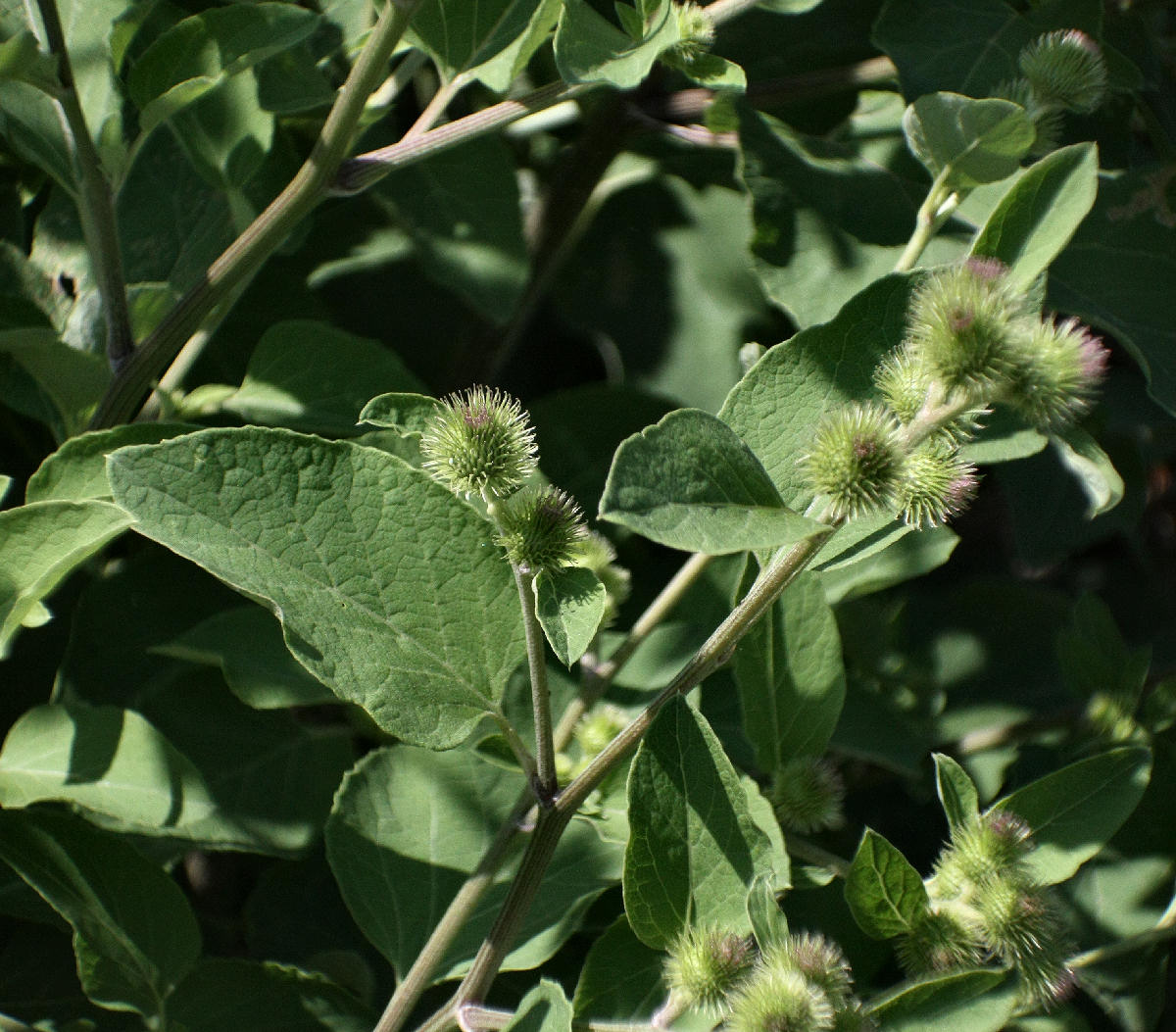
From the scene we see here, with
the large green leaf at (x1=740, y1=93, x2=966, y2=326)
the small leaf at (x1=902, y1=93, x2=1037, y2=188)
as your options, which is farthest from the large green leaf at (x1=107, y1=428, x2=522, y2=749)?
the large green leaf at (x1=740, y1=93, x2=966, y2=326)

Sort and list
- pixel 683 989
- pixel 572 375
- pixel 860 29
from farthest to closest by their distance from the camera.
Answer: pixel 572 375, pixel 860 29, pixel 683 989

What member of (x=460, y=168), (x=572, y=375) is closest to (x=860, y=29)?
Result: (x=460, y=168)

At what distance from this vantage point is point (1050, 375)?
73 cm

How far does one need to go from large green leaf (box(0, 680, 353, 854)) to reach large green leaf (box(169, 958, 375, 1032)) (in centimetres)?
13

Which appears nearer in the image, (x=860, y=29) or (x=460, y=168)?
(x=460, y=168)

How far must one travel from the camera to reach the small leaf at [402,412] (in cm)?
94

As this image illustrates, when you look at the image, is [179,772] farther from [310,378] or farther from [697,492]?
[697,492]

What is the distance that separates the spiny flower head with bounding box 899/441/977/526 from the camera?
0.77 m

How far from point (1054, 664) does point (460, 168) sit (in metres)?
1.25

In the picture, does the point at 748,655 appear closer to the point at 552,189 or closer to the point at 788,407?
the point at 788,407

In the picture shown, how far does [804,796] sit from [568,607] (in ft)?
1.28

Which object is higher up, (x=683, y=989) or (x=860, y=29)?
(x=860, y=29)

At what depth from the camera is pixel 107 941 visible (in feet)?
3.66

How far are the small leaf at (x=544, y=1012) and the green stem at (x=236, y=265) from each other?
0.67m
